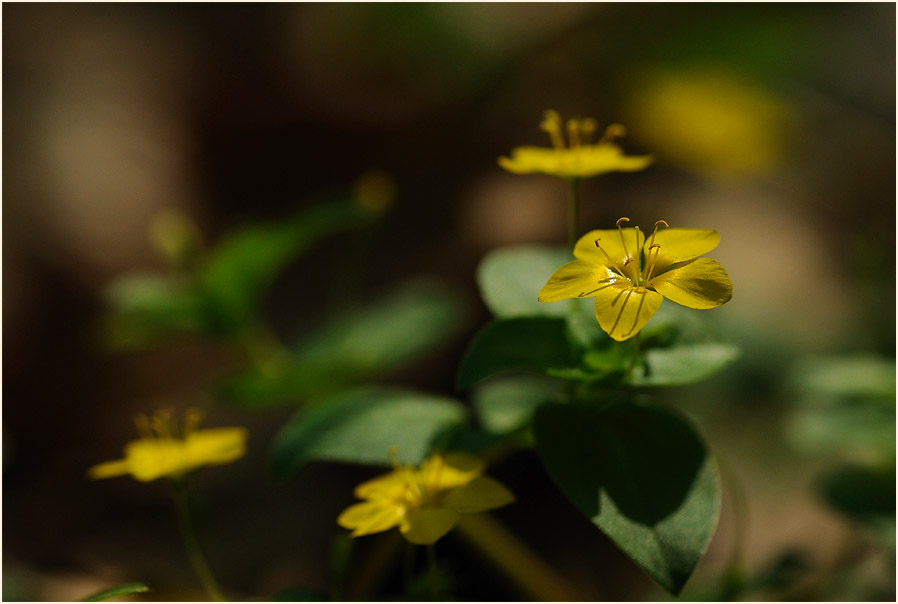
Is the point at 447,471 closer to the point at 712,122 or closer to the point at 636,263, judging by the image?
the point at 636,263

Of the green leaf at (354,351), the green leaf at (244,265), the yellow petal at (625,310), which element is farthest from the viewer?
the green leaf at (244,265)

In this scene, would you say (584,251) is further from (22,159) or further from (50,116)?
(50,116)

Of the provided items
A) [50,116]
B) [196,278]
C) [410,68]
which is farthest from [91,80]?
[196,278]

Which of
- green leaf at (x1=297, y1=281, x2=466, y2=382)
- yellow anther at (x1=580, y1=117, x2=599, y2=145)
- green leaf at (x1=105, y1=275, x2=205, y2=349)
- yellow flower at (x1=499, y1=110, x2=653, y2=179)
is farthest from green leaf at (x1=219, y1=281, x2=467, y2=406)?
yellow flower at (x1=499, y1=110, x2=653, y2=179)

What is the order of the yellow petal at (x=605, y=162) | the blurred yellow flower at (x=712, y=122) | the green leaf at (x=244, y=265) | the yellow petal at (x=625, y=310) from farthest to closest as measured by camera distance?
the blurred yellow flower at (x=712, y=122) → the green leaf at (x=244, y=265) → the yellow petal at (x=605, y=162) → the yellow petal at (x=625, y=310)

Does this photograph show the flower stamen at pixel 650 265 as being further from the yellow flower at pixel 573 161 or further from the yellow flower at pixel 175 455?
the yellow flower at pixel 175 455

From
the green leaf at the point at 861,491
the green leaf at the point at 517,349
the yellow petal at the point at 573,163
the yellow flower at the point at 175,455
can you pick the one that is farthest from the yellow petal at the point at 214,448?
the green leaf at the point at 861,491
